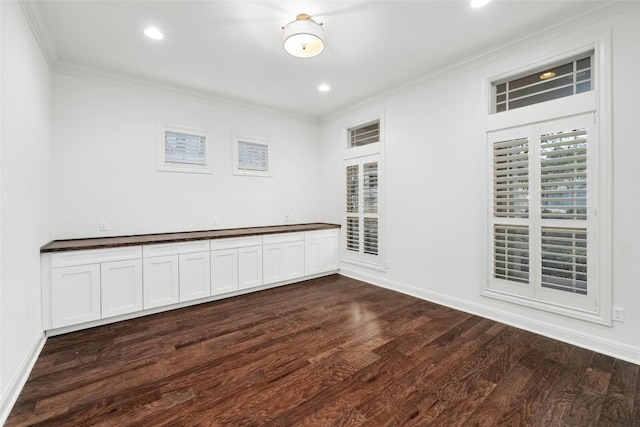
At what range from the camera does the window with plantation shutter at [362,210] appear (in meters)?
4.70

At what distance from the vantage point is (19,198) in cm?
219

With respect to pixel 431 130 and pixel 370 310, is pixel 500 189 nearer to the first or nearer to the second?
pixel 431 130

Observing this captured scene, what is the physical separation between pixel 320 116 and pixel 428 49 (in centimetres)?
273

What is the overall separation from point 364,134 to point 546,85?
2583 millimetres

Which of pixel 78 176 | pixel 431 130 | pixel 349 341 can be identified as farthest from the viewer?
pixel 431 130

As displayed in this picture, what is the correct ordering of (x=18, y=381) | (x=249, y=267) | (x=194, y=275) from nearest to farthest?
(x=18, y=381)
(x=194, y=275)
(x=249, y=267)

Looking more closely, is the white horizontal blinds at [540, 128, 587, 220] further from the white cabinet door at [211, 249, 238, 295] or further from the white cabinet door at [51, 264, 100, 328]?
the white cabinet door at [51, 264, 100, 328]

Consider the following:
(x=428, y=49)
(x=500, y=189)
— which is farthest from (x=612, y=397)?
(x=428, y=49)

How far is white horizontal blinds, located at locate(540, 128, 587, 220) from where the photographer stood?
8.61 ft

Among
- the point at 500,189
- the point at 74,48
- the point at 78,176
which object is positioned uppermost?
the point at 74,48

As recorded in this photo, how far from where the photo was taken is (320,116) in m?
5.67

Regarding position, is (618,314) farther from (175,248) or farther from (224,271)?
(175,248)

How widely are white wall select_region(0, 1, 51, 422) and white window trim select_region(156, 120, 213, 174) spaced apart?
Result: 125 centimetres

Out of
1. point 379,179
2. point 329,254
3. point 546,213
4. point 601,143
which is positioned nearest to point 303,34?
point 379,179
